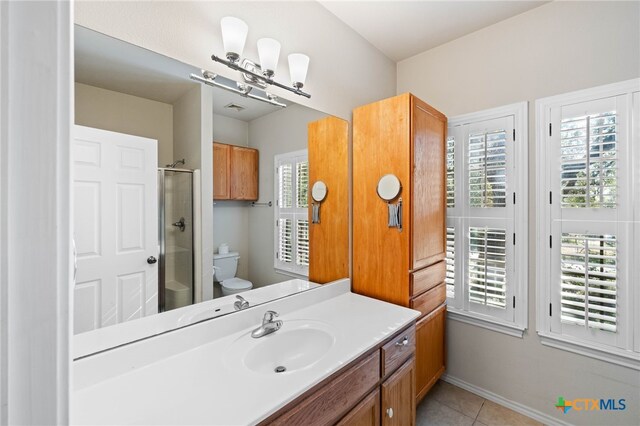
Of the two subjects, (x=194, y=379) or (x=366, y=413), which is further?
(x=366, y=413)

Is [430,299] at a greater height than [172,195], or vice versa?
[172,195]

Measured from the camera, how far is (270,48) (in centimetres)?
138

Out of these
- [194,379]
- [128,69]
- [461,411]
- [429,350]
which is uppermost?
[128,69]

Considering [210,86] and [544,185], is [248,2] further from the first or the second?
[544,185]

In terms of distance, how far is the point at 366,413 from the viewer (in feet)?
3.89

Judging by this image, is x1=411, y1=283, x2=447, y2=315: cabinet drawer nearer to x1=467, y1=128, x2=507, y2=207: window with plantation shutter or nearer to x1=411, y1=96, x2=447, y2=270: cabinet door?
x1=411, y1=96, x2=447, y2=270: cabinet door

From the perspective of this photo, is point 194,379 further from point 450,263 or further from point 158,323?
point 450,263

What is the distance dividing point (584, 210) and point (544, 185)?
0.80 ft

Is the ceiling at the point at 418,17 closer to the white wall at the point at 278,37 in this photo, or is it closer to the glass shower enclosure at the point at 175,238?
the white wall at the point at 278,37

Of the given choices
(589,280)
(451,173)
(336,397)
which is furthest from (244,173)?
(589,280)

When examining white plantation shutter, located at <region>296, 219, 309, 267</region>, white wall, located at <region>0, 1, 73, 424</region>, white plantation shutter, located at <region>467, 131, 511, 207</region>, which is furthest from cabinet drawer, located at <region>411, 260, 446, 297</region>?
white wall, located at <region>0, 1, 73, 424</region>

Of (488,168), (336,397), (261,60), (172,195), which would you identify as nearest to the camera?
(336,397)

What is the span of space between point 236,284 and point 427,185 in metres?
1.32

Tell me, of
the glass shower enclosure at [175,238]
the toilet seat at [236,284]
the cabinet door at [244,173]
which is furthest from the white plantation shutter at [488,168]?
the glass shower enclosure at [175,238]
